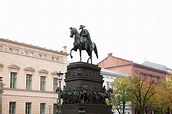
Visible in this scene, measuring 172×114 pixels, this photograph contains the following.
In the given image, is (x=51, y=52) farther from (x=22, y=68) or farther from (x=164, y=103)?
(x=164, y=103)

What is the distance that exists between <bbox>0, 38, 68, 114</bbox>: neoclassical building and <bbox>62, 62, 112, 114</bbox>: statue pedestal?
22.4m

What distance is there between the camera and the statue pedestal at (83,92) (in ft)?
67.1

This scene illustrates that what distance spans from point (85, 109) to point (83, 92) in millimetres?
1072

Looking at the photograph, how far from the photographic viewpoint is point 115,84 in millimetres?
51188

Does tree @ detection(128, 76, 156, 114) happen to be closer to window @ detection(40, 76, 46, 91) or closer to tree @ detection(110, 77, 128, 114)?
tree @ detection(110, 77, 128, 114)

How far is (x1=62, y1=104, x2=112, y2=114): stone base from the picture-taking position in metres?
20.2

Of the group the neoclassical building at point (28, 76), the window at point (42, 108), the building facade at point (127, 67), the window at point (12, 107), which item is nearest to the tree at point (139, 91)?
the neoclassical building at point (28, 76)

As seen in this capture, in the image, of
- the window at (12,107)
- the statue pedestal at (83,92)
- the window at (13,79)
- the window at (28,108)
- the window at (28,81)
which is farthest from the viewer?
the window at (28,81)

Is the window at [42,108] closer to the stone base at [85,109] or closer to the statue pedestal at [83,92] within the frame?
the statue pedestal at [83,92]

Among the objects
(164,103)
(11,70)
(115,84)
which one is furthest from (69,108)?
(164,103)

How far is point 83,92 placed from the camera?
66.6 feet

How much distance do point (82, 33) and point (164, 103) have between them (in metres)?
34.2

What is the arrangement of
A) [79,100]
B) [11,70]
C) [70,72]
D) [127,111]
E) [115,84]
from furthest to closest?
1. [127,111]
2. [115,84]
3. [11,70]
4. [70,72]
5. [79,100]

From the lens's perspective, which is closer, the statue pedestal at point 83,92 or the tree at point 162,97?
the statue pedestal at point 83,92
